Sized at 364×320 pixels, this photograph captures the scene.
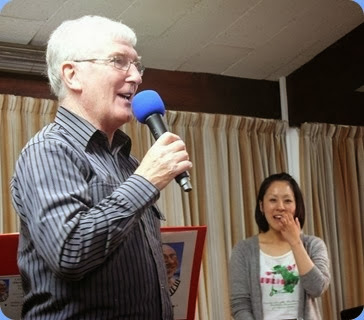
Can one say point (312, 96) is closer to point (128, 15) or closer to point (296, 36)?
point (296, 36)

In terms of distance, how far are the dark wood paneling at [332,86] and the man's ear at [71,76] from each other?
2.62 meters

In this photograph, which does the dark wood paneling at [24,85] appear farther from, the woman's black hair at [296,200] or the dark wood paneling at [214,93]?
the woman's black hair at [296,200]

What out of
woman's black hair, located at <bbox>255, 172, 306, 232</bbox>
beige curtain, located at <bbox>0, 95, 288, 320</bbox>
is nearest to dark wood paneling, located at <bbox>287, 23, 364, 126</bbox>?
beige curtain, located at <bbox>0, 95, 288, 320</bbox>

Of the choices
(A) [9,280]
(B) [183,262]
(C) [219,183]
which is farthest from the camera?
(C) [219,183]

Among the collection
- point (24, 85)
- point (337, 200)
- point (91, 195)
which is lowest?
point (91, 195)

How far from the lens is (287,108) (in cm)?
396

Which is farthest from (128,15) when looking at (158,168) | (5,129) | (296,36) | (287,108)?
(158,168)

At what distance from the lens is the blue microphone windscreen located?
1.32 metres

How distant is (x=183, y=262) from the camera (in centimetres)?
159

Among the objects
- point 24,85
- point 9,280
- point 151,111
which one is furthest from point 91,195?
point 24,85

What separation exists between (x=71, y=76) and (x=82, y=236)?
340mm

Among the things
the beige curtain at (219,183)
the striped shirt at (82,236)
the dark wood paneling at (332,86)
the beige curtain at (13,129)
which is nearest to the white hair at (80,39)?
the striped shirt at (82,236)

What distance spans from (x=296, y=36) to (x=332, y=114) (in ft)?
2.03

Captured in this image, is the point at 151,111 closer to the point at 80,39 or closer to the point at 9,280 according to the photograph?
the point at 80,39
